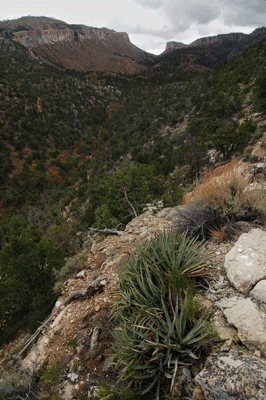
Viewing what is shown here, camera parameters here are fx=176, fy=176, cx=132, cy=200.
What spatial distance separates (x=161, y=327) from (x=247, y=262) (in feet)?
4.27

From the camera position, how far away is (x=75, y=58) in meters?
146

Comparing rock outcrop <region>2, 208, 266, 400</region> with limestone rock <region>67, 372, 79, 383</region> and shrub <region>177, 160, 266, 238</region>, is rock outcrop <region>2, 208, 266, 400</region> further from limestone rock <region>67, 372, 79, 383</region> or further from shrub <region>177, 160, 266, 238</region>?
shrub <region>177, 160, 266, 238</region>

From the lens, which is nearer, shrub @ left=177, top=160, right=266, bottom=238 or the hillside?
the hillside

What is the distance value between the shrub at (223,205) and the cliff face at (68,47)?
519 ft

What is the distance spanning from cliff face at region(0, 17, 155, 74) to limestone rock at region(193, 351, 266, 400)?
160m

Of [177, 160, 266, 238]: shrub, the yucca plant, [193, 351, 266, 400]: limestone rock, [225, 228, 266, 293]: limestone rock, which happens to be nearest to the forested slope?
[177, 160, 266, 238]: shrub

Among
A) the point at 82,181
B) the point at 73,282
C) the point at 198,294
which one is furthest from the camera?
the point at 82,181

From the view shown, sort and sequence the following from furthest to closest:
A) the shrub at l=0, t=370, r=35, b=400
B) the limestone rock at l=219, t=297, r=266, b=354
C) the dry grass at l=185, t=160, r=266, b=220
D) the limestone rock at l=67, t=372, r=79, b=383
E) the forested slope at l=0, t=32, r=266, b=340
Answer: the forested slope at l=0, t=32, r=266, b=340 → the dry grass at l=185, t=160, r=266, b=220 → the shrub at l=0, t=370, r=35, b=400 → the limestone rock at l=67, t=372, r=79, b=383 → the limestone rock at l=219, t=297, r=266, b=354

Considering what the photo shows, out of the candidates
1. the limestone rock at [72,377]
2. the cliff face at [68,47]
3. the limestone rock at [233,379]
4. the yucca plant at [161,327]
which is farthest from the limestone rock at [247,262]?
the cliff face at [68,47]

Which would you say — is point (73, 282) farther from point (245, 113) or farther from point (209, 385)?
point (245, 113)

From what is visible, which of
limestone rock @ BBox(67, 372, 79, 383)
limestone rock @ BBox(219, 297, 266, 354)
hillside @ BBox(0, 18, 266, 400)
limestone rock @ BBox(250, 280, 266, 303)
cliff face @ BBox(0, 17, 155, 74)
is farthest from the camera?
cliff face @ BBox(0, 17, 155, 74)

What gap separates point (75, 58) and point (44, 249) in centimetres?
18609

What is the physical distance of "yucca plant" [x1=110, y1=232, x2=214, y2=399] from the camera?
5.49 ft

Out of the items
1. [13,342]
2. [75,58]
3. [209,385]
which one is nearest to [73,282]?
[209,385]
